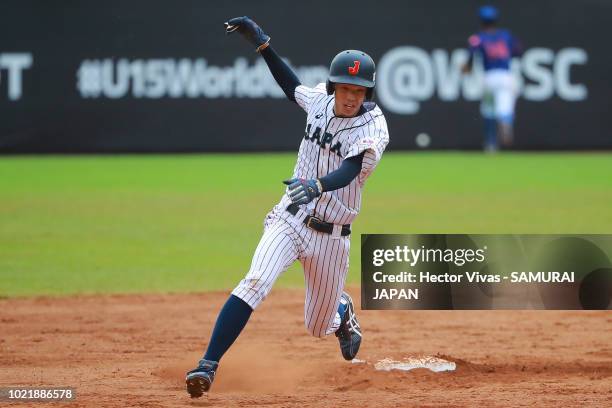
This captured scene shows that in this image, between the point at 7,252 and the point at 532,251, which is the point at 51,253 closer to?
the point at 7,252

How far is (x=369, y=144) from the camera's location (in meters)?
5.86

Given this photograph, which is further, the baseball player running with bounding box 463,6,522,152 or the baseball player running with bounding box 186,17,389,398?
the baseball player running with bounding box 463,6,522,152

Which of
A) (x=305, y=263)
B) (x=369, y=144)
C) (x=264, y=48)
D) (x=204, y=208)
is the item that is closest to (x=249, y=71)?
(x=204, y=208)

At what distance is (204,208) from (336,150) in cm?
860

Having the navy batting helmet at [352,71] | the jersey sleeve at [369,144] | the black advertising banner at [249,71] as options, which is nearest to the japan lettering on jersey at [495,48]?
the black advertising banner at [249,71]

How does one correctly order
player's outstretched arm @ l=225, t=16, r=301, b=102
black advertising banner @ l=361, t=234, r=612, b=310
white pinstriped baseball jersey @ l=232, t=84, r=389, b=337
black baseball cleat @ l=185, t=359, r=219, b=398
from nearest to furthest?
black baseball cleat @ l=185, t=359, r=219, b=398 → white pinstriped baseball jersey @ l=232, t=84, r=389, b=337 → player's outstretched arm @ l=225, t=16, r=301, b=102 → black advertising banner @ l=361, t=234, r=612, b=310

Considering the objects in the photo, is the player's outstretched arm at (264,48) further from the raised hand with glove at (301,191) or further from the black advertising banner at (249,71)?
the black advertising banner at (249,71)

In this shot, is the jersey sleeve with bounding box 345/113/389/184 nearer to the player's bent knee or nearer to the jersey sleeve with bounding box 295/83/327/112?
the jersey sleeve with bounding box 295/83/327/112

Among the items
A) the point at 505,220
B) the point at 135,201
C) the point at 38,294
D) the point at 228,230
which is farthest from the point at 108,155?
the point at 38,294

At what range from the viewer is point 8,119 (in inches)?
793

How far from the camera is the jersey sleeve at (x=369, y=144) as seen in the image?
585 centimetres

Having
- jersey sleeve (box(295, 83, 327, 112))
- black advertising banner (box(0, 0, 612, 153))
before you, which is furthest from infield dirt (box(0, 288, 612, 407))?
black advertising banner (box(0, 0, 612, 153))

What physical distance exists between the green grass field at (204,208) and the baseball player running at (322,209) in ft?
12.7

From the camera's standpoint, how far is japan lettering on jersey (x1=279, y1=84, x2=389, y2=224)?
5992 mm
